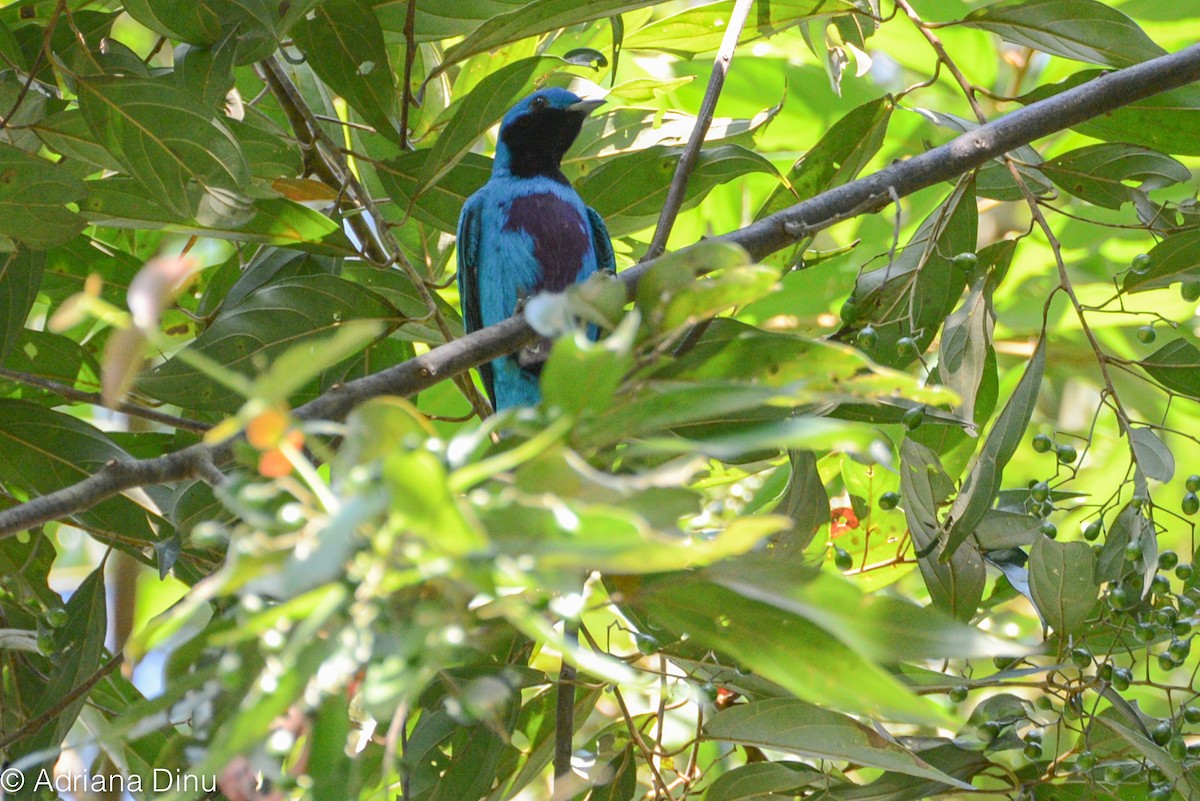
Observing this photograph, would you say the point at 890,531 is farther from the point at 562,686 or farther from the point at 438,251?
the point at 438,251

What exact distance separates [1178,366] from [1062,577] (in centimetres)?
65

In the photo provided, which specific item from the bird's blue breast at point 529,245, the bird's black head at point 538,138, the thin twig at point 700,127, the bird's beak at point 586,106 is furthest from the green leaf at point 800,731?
the bird's black head at point 538,138

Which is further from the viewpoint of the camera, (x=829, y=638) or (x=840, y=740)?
(x=840, y=740)

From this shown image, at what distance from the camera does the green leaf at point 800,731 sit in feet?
7.64

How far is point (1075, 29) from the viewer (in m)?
2.81

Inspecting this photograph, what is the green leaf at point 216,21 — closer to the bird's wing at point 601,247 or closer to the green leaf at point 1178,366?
the bird's wing at point 601,247

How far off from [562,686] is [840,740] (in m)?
0.57

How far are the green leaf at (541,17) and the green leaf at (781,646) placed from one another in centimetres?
168

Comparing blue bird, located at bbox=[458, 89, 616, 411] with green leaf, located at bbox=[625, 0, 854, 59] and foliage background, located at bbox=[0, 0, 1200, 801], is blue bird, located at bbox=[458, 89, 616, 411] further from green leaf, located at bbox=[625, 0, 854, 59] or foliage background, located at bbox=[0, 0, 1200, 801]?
green leaf, located at bbox=[625, 0, 854, 59]

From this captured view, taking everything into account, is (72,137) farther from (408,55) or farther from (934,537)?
(934,537)

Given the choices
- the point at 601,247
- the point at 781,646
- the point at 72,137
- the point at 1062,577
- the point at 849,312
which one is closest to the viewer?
the point at 781,646

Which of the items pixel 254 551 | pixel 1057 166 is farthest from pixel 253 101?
pixel 254 551

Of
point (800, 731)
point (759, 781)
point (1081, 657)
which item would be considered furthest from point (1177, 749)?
point (759, 781)

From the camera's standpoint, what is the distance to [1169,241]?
265 centimetres
